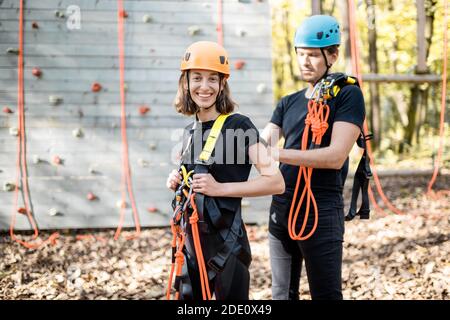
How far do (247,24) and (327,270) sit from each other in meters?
4.32

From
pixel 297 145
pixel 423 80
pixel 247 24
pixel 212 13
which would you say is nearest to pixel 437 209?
pixel 423 80

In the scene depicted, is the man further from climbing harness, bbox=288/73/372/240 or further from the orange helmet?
the orange helmet

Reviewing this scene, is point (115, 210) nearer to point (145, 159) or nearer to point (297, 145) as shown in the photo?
point (145, 159)

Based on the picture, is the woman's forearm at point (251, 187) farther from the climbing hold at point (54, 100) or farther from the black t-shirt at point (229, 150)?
the climbing hold at point (54, 100)

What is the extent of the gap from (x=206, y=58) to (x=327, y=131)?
741 mm

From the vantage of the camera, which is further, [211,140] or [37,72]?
[37,72]

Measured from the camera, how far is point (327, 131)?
8.19 ft

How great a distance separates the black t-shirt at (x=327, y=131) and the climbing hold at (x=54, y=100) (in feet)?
12.9

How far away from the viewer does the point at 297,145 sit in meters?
2.58

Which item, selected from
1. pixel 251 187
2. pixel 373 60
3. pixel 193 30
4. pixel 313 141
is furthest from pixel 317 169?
pixel 373 60

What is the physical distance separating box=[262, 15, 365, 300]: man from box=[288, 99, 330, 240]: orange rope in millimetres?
28

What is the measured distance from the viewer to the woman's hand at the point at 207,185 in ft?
6.83

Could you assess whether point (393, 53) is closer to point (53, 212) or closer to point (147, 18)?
point (147, 18)

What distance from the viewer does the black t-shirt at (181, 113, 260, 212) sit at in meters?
2.14
